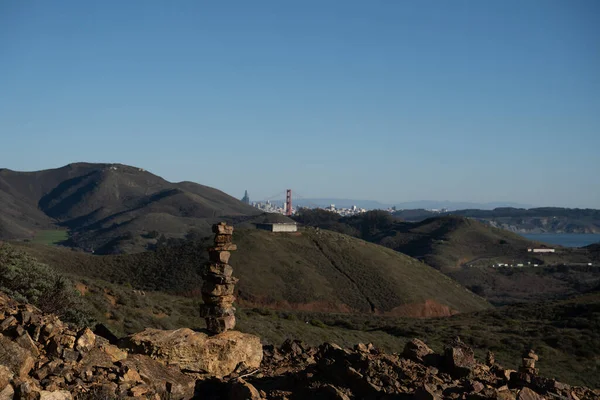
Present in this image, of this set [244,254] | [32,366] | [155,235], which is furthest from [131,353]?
[155,235]

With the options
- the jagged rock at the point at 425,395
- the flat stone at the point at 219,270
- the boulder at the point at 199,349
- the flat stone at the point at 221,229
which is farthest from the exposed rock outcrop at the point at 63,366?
the flat stone at the point at 221,229

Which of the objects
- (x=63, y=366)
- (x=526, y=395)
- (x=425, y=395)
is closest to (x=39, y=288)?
(x=63, y=366)

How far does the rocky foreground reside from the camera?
36.3 ft

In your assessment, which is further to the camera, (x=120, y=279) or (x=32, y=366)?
(x=120, y=279)

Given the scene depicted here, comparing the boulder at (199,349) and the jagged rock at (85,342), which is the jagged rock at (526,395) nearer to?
the boulder at (199,349)

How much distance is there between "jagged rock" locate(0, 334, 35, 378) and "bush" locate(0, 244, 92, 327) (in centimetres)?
781

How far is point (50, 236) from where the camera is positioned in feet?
560

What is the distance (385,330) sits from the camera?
1708 inches

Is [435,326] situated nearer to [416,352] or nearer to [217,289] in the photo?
[217,289]

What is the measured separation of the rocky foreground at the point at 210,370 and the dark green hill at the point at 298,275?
3891 cm

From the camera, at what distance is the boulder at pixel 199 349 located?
47.6 ft

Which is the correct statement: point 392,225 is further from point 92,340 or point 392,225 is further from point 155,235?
point 92,340

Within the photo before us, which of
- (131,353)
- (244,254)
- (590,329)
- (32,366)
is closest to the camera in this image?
(32,366)

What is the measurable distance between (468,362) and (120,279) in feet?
152
